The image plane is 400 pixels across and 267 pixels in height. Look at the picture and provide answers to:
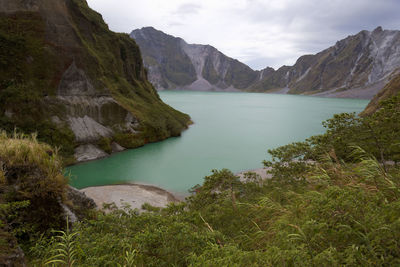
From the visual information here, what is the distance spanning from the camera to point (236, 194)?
8.48m

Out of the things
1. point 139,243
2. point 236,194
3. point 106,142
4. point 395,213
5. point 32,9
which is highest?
point 32,9

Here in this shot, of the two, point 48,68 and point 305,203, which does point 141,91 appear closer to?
point 48,68

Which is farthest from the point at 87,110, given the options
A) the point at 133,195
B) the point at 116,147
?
the point at 133,195

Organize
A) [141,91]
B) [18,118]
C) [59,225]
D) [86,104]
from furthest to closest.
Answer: [141,91] < [86,104] < [18,118] < [59,225]

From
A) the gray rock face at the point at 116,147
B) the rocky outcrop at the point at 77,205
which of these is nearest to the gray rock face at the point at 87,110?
the gray rock face at the point at 116,147

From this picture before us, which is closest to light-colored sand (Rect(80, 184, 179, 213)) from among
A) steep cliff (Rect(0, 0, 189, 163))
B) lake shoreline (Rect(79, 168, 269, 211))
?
lake shoreline (Rect(79, 168, 269, 211))

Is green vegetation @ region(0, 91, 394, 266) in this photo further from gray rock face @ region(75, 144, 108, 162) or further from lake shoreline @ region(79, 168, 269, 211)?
gray rock face @ region(75, 144, 108, 162)

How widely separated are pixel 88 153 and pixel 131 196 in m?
12.0

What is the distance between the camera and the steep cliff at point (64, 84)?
2152 cm

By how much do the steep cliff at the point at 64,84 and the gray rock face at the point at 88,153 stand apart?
0.44ft

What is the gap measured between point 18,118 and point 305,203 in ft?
81.5

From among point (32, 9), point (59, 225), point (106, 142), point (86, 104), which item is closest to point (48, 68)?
point (86, 104)

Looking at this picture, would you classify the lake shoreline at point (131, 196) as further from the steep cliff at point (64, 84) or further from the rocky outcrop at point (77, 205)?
the steep cliff at point (64, 84)

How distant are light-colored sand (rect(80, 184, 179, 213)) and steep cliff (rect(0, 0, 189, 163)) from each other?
A: 9576 mm
